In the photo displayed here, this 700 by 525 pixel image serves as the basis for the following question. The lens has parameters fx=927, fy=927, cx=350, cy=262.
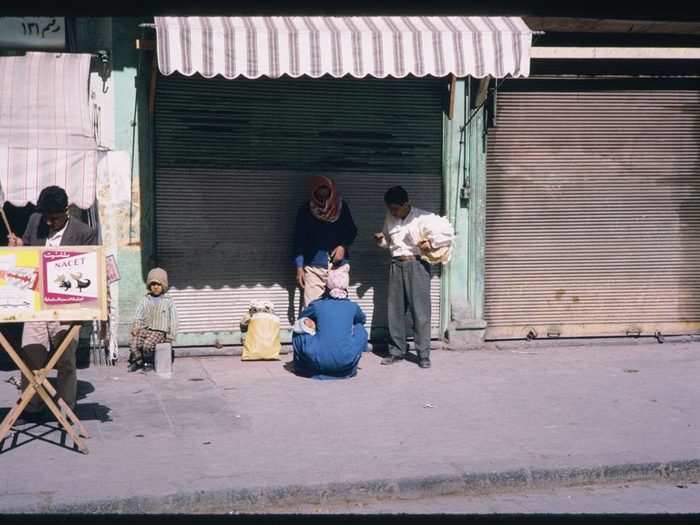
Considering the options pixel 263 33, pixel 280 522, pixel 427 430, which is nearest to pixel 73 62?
pixel 263 33

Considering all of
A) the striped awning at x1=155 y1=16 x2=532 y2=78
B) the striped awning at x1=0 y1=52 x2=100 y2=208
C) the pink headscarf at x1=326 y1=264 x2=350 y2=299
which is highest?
the striped awning at x1=155 y1=16 x2=532 y2=78

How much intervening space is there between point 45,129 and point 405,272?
11.8 ft

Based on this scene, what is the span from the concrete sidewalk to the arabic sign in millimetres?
3082

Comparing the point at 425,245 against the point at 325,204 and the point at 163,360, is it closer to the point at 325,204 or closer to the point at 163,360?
the point at 325,204

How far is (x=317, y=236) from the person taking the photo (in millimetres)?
9234

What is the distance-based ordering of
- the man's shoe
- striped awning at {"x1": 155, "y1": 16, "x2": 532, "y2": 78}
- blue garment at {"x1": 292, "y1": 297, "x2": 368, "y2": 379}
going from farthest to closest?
the man's shoe
blue garment at {"x1": 292, "y1": 297, "x2": 368, "y2": 379}
striped awning at {"x1": 155, "y1": 16, "x2": 532, "y2": 78}

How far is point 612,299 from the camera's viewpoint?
1046cm

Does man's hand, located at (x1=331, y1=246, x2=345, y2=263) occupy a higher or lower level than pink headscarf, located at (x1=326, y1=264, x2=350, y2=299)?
higher

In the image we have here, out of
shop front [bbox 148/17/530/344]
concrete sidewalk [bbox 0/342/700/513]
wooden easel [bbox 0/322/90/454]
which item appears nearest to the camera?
concrete sidewalk [bbox 0/342/700/513]

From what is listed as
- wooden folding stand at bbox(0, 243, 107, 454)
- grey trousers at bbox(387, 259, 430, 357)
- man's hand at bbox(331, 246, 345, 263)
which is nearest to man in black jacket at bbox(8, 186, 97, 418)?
wooden folding stand at bbox(0, 243, 107, 454)

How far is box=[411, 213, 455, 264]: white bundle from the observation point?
9.05 m

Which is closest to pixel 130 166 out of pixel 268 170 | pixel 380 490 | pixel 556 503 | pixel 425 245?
pixel 268 170

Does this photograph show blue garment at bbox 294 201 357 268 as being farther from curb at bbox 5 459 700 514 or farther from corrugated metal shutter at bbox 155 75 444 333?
curb at bbox 5 459 700 514

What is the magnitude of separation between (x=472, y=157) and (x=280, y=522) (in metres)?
5.82
